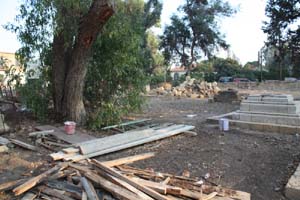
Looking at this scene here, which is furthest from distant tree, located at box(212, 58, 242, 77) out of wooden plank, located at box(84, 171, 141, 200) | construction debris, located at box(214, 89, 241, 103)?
wooden plank, located at box(84, 171, 141, 200)

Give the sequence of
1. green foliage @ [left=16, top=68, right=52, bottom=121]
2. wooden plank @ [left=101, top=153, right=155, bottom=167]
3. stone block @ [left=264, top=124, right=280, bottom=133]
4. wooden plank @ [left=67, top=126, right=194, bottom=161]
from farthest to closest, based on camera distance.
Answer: green foliage @ [left=16, top=68, right=52, bottom=121]
stone block @ [left=264, top=124, right=280, bottom=133]
wooden plank @ [left=67, top=126, right=194, bottom=161]
wooden plank @ [left=101, top=153, right=155, bottom=167]

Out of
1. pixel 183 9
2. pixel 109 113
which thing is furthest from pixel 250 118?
pixel 183 9

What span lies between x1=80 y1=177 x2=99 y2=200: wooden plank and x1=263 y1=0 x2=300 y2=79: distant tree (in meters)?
14.7

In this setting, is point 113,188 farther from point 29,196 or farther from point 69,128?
point 69,128

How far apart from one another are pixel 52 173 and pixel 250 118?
5.49m

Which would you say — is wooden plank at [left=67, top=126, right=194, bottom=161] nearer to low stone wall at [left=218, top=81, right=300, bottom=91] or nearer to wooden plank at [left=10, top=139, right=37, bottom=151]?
wooden plank at [left=10, top=139, right=37, bottom=151]

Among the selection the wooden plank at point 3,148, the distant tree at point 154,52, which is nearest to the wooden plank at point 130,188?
the wooden plank at point 3,148

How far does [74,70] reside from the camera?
6.86 m

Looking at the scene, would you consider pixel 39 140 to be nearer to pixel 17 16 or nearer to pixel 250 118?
pixel 17 16

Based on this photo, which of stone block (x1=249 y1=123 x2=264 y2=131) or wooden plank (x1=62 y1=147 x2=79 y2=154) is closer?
wooden plank (x1=62 y1=147 x2=79 y2=154)

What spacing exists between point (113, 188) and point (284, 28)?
15378 mm

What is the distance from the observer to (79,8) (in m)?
6.68

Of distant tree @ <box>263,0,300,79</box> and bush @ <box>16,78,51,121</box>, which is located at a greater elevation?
distant tree @ <box>263,0,300,79</box>

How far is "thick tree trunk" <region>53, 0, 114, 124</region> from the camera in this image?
6430 mm
